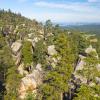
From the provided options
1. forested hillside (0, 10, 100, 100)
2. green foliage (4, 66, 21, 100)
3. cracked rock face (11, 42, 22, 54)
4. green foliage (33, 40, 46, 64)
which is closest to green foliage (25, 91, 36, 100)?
forested hillside (0, 10, 100, 100)

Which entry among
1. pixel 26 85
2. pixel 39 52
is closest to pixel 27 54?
pixel 39 52

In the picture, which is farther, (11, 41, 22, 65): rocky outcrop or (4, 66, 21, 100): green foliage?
(11, 41, 22, 65): rocky outcrop

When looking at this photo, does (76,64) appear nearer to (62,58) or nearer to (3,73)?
(3,73)

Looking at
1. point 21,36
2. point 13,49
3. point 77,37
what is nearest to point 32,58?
point 13,49

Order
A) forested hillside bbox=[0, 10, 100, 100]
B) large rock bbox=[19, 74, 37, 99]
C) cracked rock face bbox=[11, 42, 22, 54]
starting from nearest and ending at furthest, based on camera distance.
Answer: forested hillside bbox=[0, 10, 100, 100] → large rock bbox=[19, 74, 37, 99] → cracked rock face bbox=[11, 42, 22, 54]

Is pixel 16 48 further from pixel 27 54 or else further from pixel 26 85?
pixel 26 85

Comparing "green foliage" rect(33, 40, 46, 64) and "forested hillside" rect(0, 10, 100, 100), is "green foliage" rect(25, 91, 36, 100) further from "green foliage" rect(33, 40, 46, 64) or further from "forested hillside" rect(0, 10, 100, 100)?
"green foliage" rect(33, 40, 46, 64)

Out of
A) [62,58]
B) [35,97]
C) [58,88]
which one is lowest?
[35,97]

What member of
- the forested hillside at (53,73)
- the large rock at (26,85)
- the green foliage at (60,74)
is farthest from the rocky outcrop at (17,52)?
the green foliage at (60,74)

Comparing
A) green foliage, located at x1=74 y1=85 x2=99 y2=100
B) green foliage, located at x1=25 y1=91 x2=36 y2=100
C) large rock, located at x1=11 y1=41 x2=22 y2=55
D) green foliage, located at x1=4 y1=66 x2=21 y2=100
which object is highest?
green foliage, located at x1=74 y1=85 x2=99 y2=100

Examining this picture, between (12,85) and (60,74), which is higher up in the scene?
(60,74)

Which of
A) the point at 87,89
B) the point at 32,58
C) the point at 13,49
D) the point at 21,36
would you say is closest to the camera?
the point at 87,89
